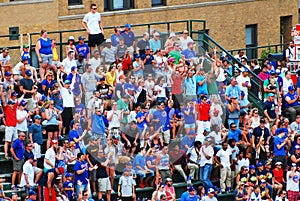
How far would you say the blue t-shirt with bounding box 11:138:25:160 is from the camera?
40.8 meters

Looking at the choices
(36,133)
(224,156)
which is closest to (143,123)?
(224,156)

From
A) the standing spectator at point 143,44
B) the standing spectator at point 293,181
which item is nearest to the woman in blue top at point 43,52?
the standing spectator at point 143,44

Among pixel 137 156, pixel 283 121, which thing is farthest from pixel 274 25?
pixel 137 156

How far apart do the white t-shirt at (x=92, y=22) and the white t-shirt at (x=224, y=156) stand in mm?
5526

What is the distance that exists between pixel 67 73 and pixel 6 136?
3.51 m

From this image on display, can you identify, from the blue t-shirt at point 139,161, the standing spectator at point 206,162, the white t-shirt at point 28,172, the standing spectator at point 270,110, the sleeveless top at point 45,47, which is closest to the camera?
the white t-shirt at point 28,172

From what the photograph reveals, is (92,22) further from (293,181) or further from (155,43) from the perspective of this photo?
(293,181)

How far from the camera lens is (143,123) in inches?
1692

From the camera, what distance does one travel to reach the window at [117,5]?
5475cm

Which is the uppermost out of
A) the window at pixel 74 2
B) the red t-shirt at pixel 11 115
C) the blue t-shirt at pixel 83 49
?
the window at pixel 74 2

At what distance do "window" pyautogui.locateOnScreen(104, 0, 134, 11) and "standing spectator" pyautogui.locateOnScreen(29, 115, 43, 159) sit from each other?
1378 centimetres

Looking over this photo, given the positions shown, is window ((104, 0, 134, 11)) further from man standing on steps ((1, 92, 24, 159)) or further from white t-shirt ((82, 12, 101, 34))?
man standing on steps ((1, 92, 24, 159))

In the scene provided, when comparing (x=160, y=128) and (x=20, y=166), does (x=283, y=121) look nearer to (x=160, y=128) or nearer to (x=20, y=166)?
(x=160, y=128)

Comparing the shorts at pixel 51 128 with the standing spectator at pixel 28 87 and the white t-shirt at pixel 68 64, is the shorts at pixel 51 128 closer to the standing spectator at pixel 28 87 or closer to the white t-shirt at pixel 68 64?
the standing spectator at pixel 28 87
